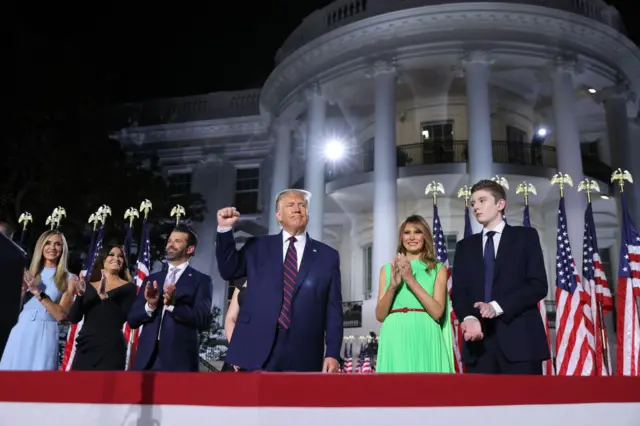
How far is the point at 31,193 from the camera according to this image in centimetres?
1916

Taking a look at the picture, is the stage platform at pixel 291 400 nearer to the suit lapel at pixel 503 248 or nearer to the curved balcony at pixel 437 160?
the suit lapel at pixel 503 248

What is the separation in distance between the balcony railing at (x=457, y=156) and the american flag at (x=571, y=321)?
8.50m

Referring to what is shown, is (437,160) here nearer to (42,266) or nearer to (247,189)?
(247,189)

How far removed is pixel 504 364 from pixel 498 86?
59.3 ft

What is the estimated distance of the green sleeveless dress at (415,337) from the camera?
4180mm

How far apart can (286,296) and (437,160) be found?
16.7 m

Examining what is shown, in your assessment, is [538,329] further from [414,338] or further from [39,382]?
[39,382]

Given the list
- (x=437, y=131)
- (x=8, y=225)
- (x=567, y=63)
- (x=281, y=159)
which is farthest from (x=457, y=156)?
(x=8, y=225)

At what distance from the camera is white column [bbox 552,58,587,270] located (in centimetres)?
1656

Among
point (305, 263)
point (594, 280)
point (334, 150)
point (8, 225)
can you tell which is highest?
point (334, 150)

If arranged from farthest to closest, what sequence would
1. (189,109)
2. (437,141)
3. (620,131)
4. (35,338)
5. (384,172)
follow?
(189,109)
(437,141)
(620,131)
(384,172)
(35,338)

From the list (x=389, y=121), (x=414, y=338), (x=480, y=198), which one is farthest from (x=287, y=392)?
(x=389, y=121)

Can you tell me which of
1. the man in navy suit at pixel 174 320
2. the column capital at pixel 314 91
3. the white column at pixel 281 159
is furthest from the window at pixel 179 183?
the man in navy suit at pixel 174 320

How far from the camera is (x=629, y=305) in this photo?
10.4 m
